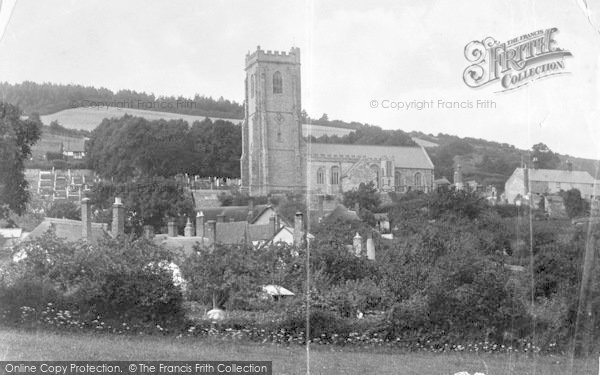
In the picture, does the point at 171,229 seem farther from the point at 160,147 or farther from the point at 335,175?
the point at 335,175

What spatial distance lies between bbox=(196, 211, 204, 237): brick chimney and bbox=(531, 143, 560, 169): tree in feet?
11.4

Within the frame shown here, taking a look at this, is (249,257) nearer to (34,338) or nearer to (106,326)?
(106,326)

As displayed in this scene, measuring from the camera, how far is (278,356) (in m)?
6.99

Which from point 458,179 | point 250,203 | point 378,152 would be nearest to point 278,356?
point 250,203

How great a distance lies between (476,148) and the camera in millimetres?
8539

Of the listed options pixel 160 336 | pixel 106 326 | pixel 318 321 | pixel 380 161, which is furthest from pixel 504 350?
pixel 106 326

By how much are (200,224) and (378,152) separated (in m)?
2.07

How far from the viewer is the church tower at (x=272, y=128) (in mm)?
8188

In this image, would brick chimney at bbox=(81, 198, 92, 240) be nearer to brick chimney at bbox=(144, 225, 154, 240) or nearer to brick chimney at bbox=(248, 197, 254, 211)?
brick chimney at bbox=(144, 225, 154, 240)

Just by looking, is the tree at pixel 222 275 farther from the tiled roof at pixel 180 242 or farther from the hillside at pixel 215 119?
the hillside at pixel 215 119

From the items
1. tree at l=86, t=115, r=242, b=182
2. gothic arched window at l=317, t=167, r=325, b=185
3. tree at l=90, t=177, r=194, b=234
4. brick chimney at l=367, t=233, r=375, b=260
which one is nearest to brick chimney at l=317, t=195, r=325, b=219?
gothic arched window at l=317, t=167, r=325, b=185

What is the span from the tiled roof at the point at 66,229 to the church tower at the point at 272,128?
1596 mm

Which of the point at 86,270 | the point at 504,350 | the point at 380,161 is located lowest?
the point at 504,350

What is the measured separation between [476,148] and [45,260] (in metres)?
4.38
